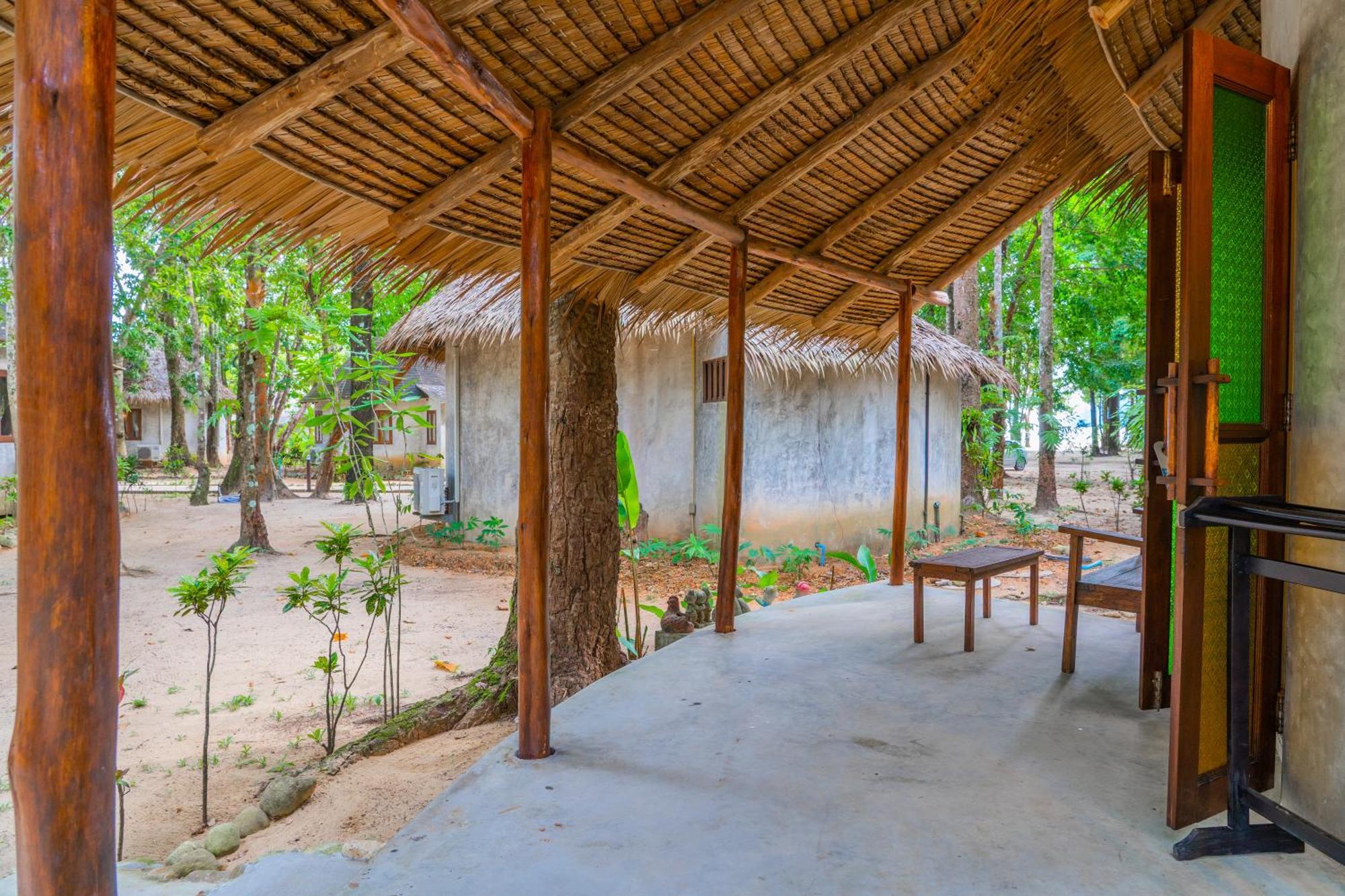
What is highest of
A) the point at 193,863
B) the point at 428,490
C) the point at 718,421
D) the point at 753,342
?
the point at 753,342

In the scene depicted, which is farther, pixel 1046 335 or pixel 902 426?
pixel 1046 335

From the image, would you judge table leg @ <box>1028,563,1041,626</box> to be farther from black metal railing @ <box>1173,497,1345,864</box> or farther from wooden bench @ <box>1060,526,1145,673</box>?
black metal railing @ <box>1173,497,1345,864</box>

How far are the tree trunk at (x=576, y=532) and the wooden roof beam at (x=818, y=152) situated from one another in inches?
23.8

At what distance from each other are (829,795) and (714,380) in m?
7.01

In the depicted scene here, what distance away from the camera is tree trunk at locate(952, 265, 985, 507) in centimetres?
1166

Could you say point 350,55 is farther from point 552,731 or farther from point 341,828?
point 341,828

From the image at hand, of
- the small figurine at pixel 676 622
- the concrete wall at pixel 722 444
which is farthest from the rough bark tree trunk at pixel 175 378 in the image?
the small figurine at pixel 676 622

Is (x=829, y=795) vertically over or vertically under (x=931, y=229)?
under

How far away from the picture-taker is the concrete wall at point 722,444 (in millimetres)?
9047

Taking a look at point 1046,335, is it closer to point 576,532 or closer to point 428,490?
point 428,490


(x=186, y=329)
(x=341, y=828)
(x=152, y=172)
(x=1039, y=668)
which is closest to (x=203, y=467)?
(x=186, y=329)

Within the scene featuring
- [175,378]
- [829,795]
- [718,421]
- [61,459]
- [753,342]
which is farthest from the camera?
[175,378]

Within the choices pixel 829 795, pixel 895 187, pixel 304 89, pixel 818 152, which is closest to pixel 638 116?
pixel 818 152

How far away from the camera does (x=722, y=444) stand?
901cm
